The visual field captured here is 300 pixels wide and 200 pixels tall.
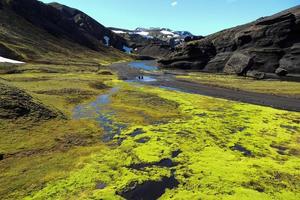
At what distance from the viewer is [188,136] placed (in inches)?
1307

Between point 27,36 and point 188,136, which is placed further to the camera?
point 27,36

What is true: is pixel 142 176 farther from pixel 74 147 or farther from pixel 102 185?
pixel 74 147

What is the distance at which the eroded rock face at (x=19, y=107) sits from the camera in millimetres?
33097

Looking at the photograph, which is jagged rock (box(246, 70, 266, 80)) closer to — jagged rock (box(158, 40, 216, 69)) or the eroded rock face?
jagged rock (box(158, 40, 216, 69))

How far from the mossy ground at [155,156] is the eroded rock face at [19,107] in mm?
1403

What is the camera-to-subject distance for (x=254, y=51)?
429ft

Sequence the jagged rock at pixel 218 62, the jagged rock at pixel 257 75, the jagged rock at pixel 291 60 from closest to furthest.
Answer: the jagged rock at pixel 257 75 → the jagged rock at pixel 291 60 → the jagged rock at pixel 218 62

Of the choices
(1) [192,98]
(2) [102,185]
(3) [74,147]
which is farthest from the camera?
(1) [192,98]

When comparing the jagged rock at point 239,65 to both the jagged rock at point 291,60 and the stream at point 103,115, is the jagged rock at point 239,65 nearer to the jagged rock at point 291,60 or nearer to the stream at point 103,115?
the jagged rock at point 291,60

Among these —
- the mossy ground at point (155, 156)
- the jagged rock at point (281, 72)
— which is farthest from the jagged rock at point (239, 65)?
Answer: the mossy ground at point (155, 156)

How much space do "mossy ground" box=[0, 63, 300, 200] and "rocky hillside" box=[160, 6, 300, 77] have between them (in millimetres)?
70459

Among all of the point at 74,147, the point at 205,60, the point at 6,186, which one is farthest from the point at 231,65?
the point at 6,186

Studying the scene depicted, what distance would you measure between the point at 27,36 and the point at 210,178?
166m

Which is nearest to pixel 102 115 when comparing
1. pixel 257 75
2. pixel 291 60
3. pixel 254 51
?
pixel 257 75
